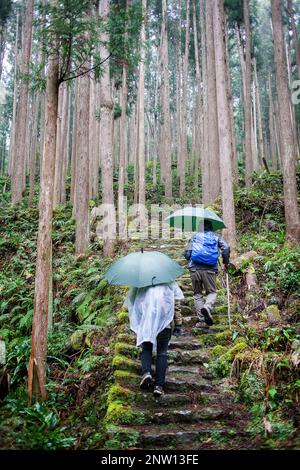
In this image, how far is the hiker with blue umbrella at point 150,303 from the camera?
4500 millimetres

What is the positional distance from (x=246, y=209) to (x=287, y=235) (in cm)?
302

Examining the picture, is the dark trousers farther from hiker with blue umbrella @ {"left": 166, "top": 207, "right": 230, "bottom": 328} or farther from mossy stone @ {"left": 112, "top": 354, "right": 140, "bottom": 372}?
hiker with blue umbrella @ {"left": 166, "top": 207, "right": 230, "bottom": 328}

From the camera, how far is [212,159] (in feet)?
44.1

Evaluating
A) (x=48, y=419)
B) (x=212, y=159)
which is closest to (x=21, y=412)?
(x=48, y=419)

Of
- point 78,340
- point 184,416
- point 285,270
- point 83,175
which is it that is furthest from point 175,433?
point 83,175

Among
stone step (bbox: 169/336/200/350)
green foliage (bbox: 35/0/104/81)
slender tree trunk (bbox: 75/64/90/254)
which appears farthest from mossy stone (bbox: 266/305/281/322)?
slender tree trunk (bbox: 75/64/90/254)

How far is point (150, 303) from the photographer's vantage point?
4.59 metres

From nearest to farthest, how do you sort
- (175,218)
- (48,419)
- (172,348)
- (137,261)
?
(48,419)
(137,261)
(172,348)
(175,218)

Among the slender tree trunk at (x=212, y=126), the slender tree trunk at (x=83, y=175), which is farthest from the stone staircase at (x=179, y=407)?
the slender tree trunk at (x=212, y=126)

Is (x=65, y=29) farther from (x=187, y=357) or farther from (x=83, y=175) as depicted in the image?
(x=83, y=175)

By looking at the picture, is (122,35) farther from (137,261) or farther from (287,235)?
(287,235)

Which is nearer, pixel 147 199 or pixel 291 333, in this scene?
pixel 291 333

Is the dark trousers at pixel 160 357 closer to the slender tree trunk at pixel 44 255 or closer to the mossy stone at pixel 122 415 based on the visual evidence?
the mossy stone at pixel 122 415

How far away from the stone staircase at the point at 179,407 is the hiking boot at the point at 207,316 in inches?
11.4
